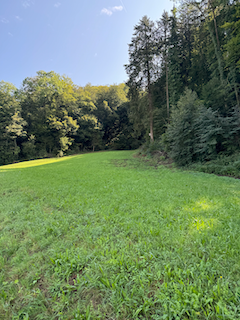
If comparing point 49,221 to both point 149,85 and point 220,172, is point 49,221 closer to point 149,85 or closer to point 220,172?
point 220,172

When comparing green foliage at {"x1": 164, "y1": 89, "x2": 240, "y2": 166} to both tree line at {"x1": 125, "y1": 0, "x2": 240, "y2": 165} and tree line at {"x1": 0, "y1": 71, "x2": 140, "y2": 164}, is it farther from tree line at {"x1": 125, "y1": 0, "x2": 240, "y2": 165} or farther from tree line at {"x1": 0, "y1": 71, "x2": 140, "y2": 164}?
tree line at {"x1": 0, "y1": 71, "x2": 140, "y2": 164}

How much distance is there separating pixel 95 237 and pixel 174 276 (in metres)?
1.40

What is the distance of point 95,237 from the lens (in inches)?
105

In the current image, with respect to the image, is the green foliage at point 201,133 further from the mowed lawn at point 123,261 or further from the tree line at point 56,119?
the tree line at point 56,119

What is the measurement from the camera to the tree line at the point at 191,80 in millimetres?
10055

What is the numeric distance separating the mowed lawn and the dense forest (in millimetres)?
7686

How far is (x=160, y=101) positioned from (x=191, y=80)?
440 centimetres

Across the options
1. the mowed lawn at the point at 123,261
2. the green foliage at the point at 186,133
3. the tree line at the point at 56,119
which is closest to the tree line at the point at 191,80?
the green foliage at the point at 186,133

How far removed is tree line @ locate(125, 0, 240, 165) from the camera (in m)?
10.1

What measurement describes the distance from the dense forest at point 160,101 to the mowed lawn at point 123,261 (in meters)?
→ 7.69

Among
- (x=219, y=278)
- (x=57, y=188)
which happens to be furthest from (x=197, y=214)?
(x=57, y=188)

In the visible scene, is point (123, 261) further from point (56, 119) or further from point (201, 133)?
point (56, 119)

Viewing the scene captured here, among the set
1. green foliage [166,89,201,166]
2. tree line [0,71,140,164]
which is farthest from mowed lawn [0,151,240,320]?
tree line [0,71,140,164]

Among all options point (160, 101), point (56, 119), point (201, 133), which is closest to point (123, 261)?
point (201, 133)
